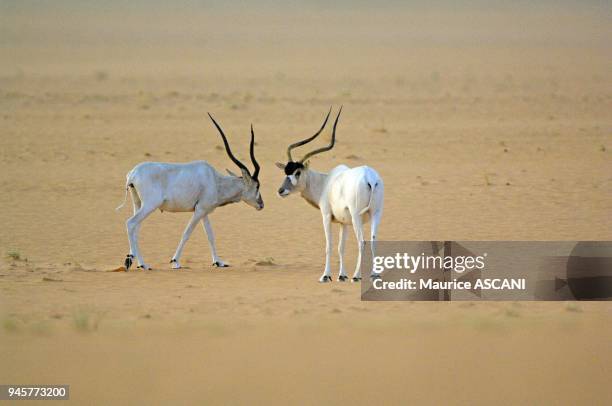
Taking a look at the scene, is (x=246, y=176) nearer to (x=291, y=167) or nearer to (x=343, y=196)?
(x=291, y=167)

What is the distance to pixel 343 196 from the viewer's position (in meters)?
12.8

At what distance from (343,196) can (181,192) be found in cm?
265

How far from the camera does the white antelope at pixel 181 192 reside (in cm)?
1415

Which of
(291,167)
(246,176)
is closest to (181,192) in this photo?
(246,176)

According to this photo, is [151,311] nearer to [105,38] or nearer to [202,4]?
[105,38]

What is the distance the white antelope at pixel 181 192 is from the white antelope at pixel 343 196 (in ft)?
2.83

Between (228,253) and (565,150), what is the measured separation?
13731 millimetres

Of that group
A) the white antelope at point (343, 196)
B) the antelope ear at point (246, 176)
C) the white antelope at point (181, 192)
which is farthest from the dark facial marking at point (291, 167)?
the antelope ear at point (246, 176)

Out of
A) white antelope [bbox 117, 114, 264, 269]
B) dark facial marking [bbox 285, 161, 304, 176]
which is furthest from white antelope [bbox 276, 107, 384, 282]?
white antelope [bbox 117, 114, 264, 269]

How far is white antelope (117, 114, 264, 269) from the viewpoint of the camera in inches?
557

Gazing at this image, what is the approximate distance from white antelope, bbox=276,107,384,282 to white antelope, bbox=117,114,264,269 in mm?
862

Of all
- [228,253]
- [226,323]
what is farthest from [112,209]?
[226,323]

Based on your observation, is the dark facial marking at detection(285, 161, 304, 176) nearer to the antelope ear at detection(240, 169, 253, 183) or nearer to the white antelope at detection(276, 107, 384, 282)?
the white antelope at detection(276, 107, 384, 282)

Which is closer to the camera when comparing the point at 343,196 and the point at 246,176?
the point at 343,196
